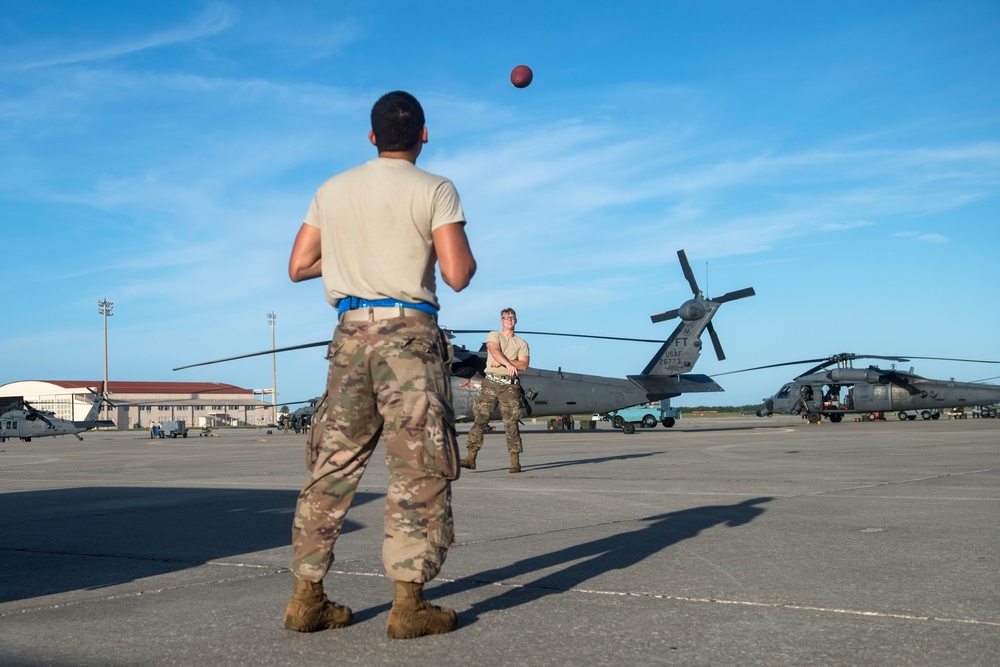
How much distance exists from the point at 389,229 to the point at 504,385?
741 centimetres

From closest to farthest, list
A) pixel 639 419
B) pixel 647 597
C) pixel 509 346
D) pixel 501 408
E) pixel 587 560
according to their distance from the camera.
A: pixel 647 597 < pixel 587 560 < pixel 509 346 < pixel 501 408 < pixel 639 419

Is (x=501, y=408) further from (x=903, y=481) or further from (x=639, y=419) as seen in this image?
(x=639, y=419)

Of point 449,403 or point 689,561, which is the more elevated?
point 449,403

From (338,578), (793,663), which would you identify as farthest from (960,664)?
(338,578)

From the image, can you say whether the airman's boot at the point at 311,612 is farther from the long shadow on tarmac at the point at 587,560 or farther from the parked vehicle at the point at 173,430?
the parked vehicle at the point at 173,430

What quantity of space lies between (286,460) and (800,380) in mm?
30340

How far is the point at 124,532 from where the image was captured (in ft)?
19.0

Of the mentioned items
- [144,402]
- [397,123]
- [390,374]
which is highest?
[144,402]

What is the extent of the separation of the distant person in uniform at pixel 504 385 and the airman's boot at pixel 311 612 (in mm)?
7068

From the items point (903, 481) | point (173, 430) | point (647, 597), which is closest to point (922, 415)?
point (173, 430)

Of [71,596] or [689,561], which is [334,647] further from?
[689,561]

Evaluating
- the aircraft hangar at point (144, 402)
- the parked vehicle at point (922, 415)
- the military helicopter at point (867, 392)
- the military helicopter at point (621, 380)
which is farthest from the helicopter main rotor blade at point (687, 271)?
the aircraft hangar at point (144, 402)

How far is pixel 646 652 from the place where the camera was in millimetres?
2676

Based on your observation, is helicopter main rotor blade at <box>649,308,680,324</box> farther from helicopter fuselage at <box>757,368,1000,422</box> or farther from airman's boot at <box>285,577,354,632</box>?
airman's boot at <box>285,577,354,632</box>
